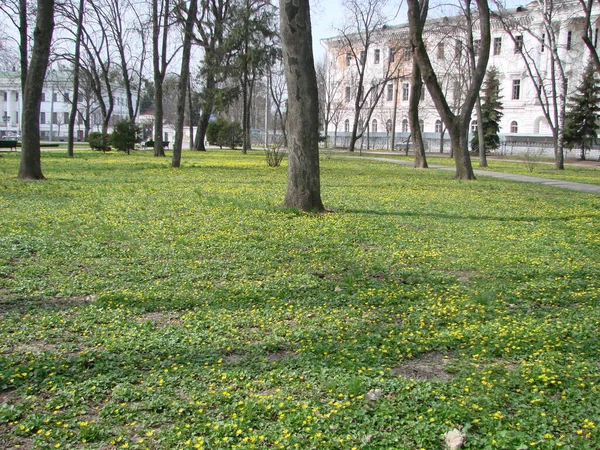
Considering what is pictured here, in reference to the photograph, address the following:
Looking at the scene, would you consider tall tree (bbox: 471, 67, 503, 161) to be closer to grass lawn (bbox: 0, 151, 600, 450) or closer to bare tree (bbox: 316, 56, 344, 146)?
bare tree (bbox: 316, 56, 344, 146)

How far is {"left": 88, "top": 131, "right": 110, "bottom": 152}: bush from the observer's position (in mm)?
38094

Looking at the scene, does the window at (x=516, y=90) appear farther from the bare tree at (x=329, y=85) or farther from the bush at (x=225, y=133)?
the bush at (x=225, y=133)

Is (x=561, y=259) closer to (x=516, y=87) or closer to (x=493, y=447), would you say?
(x=493, y=447)

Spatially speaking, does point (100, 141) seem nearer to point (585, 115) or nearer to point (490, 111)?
point (490, 111)

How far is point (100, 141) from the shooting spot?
38.6m

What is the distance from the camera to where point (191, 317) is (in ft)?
15.2

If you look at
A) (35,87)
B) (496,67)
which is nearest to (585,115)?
(496,67)

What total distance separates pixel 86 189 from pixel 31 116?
10.5ft

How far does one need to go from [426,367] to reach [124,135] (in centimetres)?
3611

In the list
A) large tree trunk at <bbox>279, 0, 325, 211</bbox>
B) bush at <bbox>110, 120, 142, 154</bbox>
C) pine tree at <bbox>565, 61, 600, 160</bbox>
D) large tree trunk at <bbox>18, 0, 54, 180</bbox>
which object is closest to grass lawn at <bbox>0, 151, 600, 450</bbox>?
large tree trunk at <bbox>279, 0, 325, 211</bbox>

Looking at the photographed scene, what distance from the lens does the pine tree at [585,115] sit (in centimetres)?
4603

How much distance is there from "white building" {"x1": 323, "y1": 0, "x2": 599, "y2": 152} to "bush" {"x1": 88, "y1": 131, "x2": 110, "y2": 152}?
78.4 feet

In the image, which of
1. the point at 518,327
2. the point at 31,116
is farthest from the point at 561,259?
the point at 31,116

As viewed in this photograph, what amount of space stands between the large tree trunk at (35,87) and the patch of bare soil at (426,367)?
1395 cm
